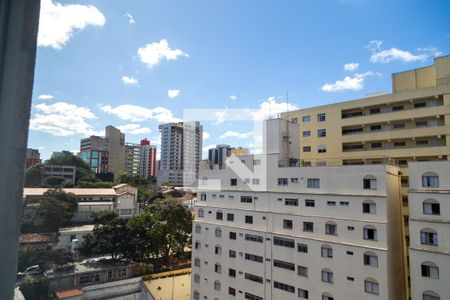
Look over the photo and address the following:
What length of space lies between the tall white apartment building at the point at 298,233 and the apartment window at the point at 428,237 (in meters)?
0.63

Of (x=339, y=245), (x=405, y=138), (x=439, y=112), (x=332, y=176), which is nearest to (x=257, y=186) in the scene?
(x=332, y=176)

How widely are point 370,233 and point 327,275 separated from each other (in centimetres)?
139

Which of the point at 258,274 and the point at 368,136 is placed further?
the point at 368,136

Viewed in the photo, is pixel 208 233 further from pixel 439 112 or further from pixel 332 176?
pixel 439 112

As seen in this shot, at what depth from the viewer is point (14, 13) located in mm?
688

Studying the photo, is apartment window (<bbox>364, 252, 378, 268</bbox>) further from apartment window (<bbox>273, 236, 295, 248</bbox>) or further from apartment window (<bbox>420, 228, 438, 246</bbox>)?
apartment window (<bbox>273, 236, 295, 248</bbox>)

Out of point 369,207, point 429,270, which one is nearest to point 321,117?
point 369,207

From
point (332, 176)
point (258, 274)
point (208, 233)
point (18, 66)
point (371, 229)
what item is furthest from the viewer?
point (208, 233)

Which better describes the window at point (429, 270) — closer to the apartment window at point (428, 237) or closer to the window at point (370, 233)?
the apartment window at point (428, 237)

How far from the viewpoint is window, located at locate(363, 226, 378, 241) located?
623 centimetres

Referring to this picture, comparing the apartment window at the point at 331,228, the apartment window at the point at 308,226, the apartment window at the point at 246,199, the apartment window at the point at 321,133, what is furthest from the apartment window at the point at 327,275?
the apartment window at the point at 321,133

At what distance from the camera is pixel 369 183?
6590 mm

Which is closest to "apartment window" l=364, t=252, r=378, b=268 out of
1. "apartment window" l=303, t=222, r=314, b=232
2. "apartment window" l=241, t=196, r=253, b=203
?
"apartment window" l=303, t=222, r=314, b=232

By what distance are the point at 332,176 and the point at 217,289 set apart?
194 inches
